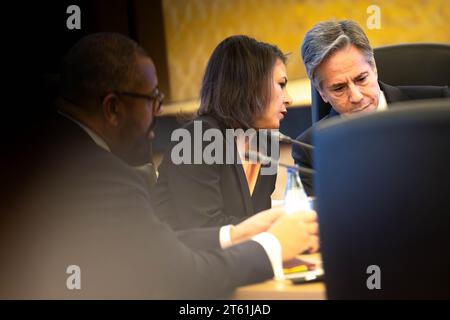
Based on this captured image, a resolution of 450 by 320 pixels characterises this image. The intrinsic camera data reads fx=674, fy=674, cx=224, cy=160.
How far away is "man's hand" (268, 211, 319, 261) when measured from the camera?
1152 millimetres

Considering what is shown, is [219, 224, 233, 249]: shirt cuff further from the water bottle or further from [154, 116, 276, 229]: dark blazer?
[154, 116, 276, 229]: dark blazer

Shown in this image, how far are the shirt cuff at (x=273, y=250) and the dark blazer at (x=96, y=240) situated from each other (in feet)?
0.03

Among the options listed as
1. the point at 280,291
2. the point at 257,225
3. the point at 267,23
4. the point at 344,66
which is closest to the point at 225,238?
the point at 257,225

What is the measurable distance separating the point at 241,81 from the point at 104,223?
0.69m

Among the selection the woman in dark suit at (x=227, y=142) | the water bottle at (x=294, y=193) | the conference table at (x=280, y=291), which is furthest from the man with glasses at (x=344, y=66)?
the conference table at (x=280, y=291)

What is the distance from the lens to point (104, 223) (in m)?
1.06

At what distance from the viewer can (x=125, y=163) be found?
114cm

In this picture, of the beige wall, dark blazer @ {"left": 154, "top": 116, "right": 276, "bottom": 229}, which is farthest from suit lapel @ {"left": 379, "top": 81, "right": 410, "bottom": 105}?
the beige wall

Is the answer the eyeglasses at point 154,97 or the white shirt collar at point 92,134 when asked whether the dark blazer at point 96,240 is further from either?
the eyeglasses at point 154,97

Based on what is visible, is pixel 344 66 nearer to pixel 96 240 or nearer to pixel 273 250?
pixel 273 250

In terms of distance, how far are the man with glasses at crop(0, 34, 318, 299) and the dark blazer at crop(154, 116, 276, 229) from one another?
0.37 m
